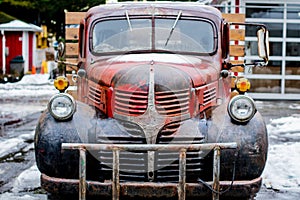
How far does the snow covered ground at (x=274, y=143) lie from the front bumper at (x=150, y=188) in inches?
66.0

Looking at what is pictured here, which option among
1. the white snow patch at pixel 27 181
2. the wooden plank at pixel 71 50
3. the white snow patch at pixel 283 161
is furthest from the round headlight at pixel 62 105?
the wooden plank at pixel 71 50

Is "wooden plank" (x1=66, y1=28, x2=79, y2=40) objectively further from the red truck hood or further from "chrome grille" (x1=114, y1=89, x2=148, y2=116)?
"chrome grille" (x1=114, y1=89, x2=148, y2=116)

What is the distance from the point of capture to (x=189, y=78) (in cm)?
499

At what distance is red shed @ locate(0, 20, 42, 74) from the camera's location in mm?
30144

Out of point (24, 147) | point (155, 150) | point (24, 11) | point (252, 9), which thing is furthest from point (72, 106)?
point (24, 11)

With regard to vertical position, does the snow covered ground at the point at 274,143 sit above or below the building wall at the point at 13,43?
below

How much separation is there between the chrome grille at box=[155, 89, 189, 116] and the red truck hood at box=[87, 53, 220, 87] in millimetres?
148

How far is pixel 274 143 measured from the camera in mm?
9641

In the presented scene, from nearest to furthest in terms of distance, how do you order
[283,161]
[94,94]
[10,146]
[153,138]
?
[153,138]
[94,94]
[283,161]
[10,146]

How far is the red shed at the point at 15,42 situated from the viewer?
30144 mm

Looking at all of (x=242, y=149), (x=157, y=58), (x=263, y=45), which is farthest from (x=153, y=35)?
(x=242, y=149)

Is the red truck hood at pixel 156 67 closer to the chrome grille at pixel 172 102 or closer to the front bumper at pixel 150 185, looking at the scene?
the chrome grille at pixel 172 102

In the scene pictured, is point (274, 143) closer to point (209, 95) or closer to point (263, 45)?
point (263, 45)

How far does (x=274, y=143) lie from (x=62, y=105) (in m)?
5.65
